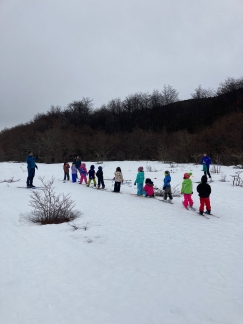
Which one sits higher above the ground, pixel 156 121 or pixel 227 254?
pixel 156 121

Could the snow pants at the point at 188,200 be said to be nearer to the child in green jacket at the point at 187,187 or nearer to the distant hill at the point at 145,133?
the child in green jacket at the point at 187,187

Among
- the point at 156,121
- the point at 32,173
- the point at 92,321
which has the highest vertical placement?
the point at 156,121

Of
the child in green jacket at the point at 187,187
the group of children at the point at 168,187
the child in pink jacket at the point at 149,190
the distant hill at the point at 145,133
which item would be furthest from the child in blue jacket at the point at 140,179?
the distant hill at the point at 145,133

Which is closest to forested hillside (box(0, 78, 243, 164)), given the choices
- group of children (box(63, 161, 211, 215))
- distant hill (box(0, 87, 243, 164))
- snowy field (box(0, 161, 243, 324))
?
distant hill (box(0, 87, 243, 164))

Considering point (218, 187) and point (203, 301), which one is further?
point (218, 187)

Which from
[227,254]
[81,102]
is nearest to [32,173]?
[227,254]

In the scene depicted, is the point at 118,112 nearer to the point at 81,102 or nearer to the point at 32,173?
the point at 81,102

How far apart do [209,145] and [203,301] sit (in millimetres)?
32445

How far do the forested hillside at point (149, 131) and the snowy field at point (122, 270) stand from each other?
2151 centimetres

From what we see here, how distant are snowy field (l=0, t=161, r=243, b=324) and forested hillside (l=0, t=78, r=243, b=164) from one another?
21507 mm

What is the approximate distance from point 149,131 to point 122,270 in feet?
146

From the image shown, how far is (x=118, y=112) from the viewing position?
67875 millimetres

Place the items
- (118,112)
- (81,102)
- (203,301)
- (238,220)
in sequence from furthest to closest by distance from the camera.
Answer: (81,102) → (118,112) → (238,220) → (203,301)

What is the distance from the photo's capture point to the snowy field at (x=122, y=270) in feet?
11.7
